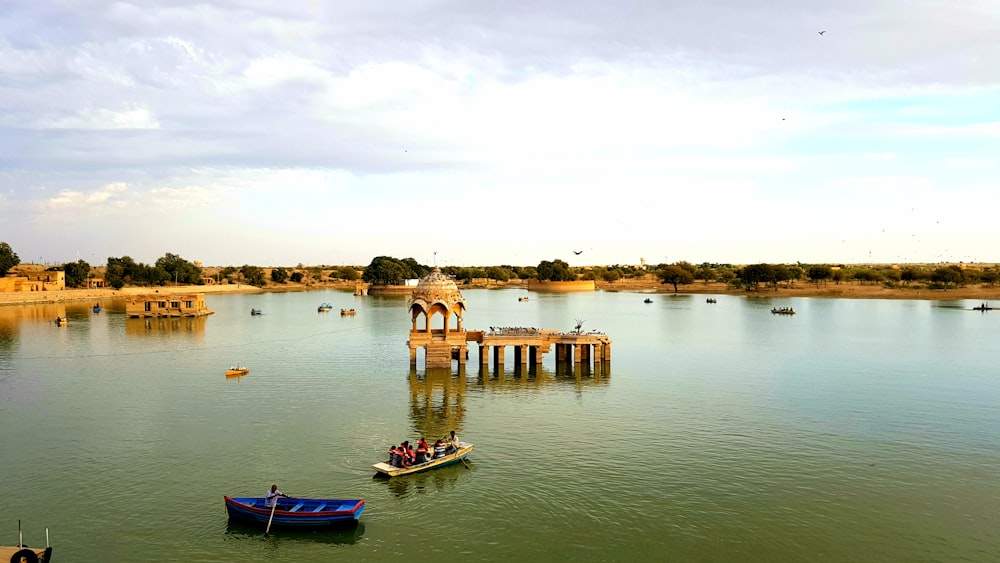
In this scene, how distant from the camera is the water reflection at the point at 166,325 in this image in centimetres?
9119

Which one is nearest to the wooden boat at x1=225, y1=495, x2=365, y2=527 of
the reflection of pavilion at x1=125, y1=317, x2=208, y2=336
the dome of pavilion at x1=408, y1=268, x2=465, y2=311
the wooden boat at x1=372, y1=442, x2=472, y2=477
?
the wooden boat at x1=372, y1=442, x2=472, y2=477

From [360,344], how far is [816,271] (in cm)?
15187

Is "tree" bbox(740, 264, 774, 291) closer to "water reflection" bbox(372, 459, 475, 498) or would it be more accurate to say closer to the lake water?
the lake water

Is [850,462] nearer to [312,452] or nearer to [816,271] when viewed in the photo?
[312,452]

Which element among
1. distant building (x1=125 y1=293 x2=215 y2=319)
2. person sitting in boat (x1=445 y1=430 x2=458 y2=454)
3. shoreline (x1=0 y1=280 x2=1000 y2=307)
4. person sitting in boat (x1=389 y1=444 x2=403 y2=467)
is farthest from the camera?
shoreline (x1=0 y1=280 x2=1000 y2=307)

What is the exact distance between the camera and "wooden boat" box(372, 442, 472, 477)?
30453mm

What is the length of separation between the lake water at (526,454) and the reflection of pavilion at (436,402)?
0.99 feet

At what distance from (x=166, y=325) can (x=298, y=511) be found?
86148 mm

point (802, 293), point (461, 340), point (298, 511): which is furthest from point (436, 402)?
point (802, 293)

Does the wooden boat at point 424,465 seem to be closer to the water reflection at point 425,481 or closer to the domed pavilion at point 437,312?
the water reflection at point 425,481

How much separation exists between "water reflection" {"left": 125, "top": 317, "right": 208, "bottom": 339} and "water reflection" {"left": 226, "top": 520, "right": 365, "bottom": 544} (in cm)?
6668

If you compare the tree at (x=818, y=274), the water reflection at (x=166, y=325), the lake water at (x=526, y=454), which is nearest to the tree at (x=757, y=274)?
the tree at (x=818, y=274)

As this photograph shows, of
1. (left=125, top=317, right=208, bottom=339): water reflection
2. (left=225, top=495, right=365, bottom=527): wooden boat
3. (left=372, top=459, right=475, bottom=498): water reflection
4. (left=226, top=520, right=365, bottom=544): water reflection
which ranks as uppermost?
(left=125, top=317, right=208, bottom=339): water reflection

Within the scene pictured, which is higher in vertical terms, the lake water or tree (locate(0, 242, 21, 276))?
tree (locate(0, 242, 21, 276))
